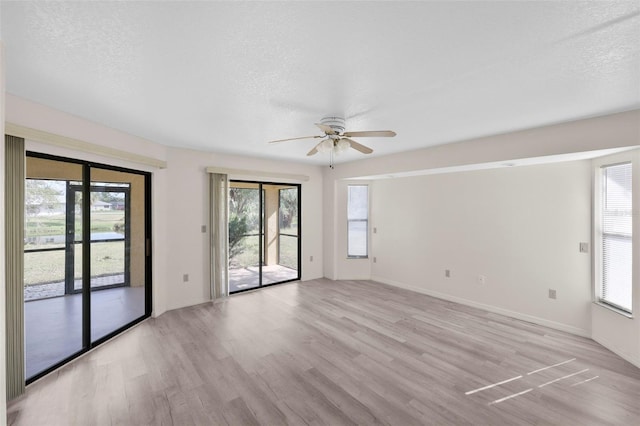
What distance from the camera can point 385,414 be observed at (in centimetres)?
212

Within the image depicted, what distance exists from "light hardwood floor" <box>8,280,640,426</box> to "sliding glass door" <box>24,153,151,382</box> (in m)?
0.31

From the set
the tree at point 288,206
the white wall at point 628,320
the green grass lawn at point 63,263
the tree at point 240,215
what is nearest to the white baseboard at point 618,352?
the white wall at point 628,320

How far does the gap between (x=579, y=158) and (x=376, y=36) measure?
3471mm

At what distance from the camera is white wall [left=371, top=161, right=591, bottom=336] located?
354 cm

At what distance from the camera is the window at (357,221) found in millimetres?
6109

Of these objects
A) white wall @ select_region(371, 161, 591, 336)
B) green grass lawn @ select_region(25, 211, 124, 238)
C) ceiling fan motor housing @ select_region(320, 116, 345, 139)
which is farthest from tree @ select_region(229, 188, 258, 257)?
ceiling fan motor housing @ select_region(320, 116, 345, 139)

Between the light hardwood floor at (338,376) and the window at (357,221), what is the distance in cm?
228

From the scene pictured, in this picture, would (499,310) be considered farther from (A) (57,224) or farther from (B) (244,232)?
(A) (57,224)

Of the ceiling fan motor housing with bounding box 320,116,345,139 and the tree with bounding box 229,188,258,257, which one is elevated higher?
the ceiling fan motor housing with bounding box 320,116,345,139

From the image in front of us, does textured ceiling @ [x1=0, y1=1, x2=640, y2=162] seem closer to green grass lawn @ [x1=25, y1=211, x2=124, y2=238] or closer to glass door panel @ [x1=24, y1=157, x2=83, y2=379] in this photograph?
glass door panel @ [x1=24, y1=157, x2=83, y2=379]

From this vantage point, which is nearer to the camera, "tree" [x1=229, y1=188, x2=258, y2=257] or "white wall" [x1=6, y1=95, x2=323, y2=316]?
"white wall" [x1=6, y1=95, x2=323, y2=316]

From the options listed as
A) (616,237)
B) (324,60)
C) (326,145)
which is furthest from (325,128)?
(616,237)

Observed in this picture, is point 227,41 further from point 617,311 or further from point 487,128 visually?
point 617,311

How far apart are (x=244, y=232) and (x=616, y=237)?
17.7 ft
